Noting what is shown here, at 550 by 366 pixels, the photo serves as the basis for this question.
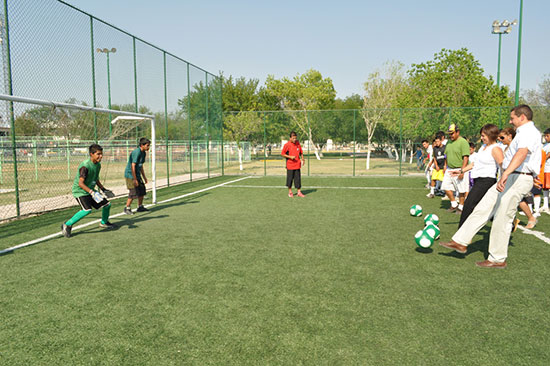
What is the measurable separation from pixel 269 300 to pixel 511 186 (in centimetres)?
330

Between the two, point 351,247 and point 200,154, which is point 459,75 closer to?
point 200,154

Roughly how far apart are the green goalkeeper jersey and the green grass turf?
83 centimetres

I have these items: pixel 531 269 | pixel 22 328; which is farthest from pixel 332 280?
pixel 22 328

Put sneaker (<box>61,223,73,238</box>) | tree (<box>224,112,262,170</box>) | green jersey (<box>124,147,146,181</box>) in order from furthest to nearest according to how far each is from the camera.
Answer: tree (<box>224,112,262,170</box>), green jersey (<box>124,147,146,181</box>), sneaker (<box>61,223,73,238</box>)

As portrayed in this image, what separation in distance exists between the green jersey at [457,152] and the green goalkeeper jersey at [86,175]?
23.9 ft

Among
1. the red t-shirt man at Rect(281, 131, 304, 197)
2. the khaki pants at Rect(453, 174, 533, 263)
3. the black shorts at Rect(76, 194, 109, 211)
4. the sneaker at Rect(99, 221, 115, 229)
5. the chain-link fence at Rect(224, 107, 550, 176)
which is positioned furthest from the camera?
the chain-link fence at Rect(224, 107, 550, 176)

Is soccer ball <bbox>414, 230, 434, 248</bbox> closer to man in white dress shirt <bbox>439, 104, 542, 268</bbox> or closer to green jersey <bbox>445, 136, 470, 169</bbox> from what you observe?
man in white dress shirt <bbox>439, 104, 542, 268</bbox>

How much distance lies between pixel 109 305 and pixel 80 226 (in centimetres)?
436

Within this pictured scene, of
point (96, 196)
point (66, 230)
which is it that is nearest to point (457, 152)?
point (96, 196)

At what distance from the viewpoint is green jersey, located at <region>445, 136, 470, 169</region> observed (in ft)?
27.3

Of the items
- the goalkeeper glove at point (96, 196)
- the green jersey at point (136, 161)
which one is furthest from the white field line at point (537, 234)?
the green jersey at point (136, 161)

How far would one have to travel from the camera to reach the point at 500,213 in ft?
15.8

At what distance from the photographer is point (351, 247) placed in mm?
6012

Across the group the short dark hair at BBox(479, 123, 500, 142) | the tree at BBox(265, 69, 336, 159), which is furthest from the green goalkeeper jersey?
the tree at BBox(265, 69, 336, 159)
